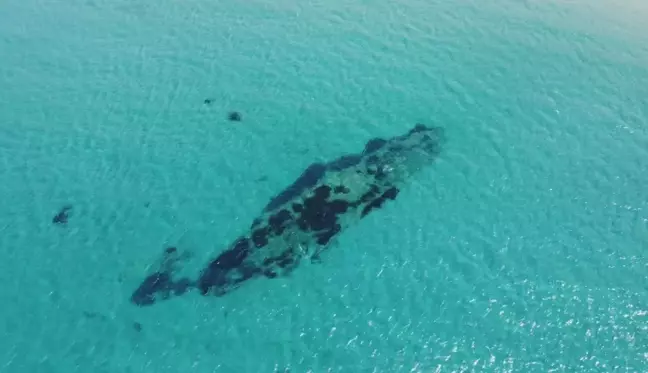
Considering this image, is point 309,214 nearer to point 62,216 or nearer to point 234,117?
point 234,117

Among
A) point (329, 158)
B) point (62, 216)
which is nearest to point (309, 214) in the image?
point (329, 158)

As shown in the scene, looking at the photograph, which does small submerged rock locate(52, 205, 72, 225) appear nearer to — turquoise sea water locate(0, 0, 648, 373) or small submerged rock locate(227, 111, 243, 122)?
turquoise sea water locate(0, 0, 648, 373)

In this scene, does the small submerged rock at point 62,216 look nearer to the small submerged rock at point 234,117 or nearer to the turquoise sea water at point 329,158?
the turquoise sea water at point 329,158

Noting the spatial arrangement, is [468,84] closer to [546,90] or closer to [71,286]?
[546,90]

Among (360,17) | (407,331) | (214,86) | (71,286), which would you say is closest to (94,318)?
(71,286)

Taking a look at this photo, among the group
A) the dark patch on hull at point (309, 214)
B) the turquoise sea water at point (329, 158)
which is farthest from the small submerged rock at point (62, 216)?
the dark patch on hull at point (309, 214)

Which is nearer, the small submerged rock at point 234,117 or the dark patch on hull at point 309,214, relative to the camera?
the dark patch on hull at point 309,214
